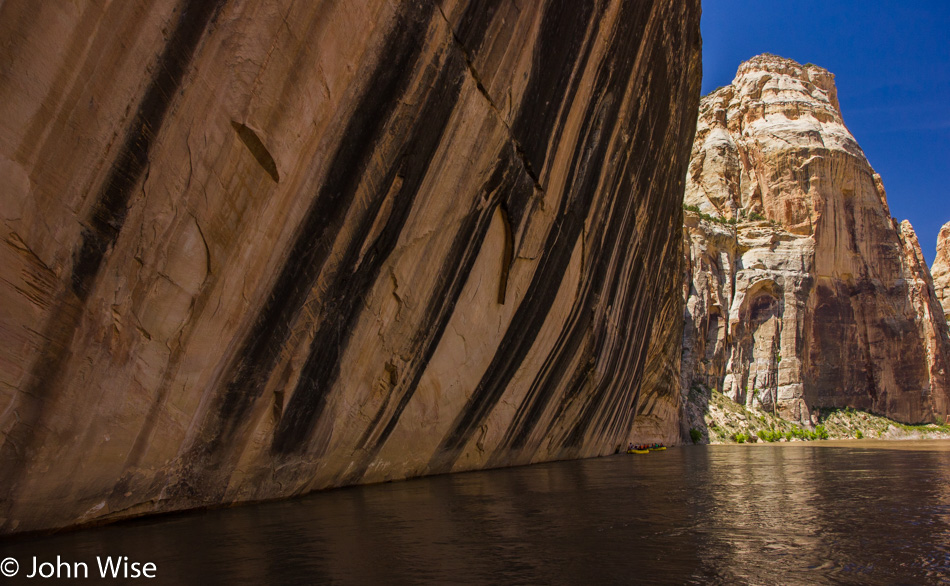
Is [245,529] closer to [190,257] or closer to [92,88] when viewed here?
[190,257]

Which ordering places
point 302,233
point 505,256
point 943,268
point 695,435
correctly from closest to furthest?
point 302,233 → point 505,256 → point 695,435 → point 943,268

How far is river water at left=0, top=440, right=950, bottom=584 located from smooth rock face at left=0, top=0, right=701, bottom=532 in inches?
42.5

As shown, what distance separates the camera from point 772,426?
59500mm

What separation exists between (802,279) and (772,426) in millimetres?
17047

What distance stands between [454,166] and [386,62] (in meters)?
2.24

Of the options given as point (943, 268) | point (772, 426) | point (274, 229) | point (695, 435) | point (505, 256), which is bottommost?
point (695, 435)

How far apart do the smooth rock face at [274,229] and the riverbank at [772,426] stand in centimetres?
4475

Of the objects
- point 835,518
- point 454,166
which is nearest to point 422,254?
point 454,166

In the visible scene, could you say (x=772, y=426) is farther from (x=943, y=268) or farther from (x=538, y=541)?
(x=943, y=268)

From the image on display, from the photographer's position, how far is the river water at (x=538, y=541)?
4535 mm

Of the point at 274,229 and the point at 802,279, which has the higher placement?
the point at 802,279
